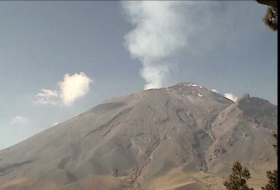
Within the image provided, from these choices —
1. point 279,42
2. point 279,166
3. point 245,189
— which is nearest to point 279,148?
point 279,166

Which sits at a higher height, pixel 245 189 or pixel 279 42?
pixel 279 42

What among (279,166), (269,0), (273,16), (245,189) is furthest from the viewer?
(245,189)

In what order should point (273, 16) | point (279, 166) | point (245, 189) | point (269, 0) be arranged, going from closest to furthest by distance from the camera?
point (279, 166), point (269, 0), point (273, 16), point (245, 189)

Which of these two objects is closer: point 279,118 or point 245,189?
point 279,118

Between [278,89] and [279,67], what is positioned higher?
[279,67]

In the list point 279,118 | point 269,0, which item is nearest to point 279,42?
point 279,118

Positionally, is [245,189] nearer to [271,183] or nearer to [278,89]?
[271,183]

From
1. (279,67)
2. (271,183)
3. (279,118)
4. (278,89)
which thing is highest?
(279,67)

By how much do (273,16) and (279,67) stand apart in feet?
24.4

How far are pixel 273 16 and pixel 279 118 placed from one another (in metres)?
8.01

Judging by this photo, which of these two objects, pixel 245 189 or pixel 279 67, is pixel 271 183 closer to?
pixel 245 189

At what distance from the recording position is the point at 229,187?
108 ft

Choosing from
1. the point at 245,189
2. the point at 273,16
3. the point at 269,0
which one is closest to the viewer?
the point at 269,0

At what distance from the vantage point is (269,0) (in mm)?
10227
